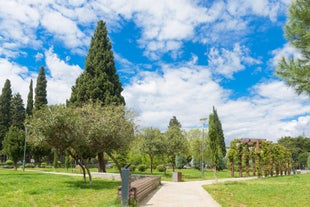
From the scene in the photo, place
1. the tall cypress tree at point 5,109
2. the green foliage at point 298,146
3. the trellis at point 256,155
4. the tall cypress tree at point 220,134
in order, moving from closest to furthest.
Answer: the trellis at point 256,155
the tall cypress tree at point 5,109
the tall cypress tree at point 220,134
the green foliage at point 298,146

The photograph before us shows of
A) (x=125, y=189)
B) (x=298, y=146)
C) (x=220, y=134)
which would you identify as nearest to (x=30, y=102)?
Answer: (x=220, y=134)

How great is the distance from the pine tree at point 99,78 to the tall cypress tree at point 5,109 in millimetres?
27585

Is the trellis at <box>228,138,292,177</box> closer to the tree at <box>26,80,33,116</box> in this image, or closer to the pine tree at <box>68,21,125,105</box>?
the pine tree at <box>68,21,125,105</box>

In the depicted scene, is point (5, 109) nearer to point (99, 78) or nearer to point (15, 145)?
point (15, 145)

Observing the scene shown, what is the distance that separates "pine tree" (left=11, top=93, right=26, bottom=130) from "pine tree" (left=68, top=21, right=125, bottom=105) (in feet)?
93.3

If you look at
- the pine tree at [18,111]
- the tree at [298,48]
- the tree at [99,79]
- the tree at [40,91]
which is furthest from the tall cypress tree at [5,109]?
the tree at [298,48]

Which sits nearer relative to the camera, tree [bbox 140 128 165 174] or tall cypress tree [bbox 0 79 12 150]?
tree [bbox 140 128 165 174]

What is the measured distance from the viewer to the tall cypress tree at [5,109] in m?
53.8

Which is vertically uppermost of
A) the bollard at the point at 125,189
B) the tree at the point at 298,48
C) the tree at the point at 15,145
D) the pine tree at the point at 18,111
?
the pine tree at the point at 18,111

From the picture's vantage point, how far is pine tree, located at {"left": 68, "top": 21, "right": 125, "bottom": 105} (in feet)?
103

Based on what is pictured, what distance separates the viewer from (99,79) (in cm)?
3155

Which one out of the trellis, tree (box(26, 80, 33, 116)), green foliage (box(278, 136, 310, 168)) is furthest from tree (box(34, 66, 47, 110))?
green foliage (box(278, 136, 310, 168))

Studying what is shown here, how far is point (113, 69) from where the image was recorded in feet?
109

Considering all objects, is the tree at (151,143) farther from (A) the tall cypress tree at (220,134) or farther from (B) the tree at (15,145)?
(A) the tall cypress tree at (220,134)
